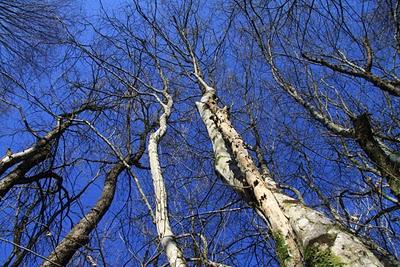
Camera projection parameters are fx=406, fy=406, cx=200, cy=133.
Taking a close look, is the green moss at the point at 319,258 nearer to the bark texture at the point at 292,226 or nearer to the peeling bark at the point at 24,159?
the bark texture at the point at 292,226

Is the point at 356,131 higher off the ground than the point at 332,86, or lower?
lower

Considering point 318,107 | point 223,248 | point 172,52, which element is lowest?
point 223,248

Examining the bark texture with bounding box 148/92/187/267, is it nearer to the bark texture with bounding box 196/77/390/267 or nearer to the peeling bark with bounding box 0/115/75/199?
the bark texture with bounding box 196/77/390/267

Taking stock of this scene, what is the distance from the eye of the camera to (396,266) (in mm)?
2254

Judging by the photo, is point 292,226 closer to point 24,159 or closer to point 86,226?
point 86,226

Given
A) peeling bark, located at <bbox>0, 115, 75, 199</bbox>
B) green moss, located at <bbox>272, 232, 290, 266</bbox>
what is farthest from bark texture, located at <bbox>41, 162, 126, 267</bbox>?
green moss, located at <bbox>272, 232, 290, 266</bbox>

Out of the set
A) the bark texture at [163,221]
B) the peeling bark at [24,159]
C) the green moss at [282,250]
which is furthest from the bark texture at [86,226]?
the green moss at [282,250]

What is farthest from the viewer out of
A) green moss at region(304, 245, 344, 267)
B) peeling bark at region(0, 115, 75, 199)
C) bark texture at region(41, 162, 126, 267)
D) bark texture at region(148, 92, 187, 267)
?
peeling bark at region(0, 115, 75, 199)

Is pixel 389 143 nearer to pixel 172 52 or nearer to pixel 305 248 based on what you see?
pixel 172 52

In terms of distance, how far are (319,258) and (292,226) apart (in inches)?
13.7

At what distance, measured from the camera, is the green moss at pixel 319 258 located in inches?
74.7

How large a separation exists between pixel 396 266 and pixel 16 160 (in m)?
4.15

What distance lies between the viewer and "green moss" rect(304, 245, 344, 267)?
74.7 inches

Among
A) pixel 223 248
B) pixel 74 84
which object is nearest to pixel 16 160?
pixel 74 84
